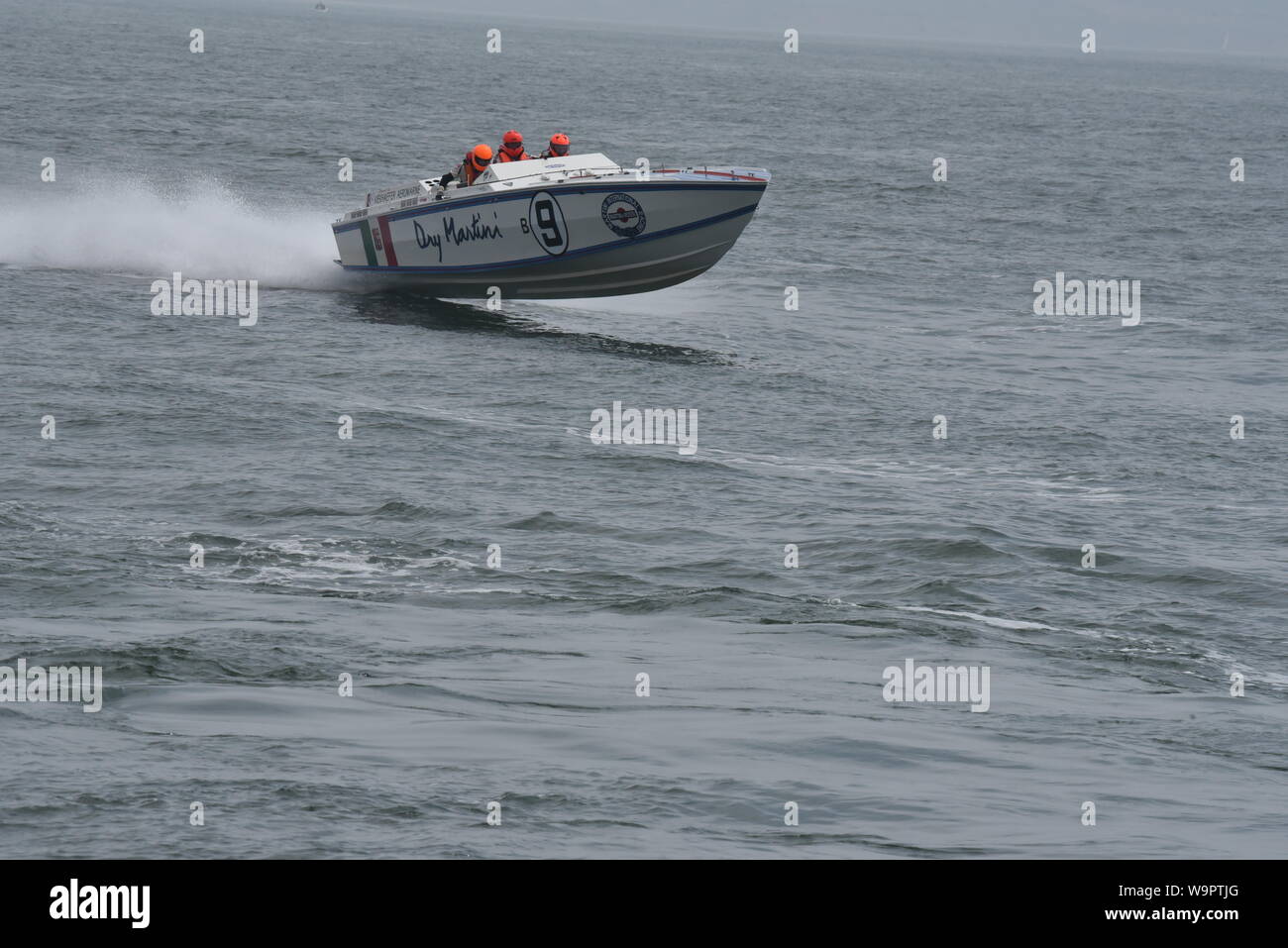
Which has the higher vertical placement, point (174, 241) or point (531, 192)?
point (531, 192)

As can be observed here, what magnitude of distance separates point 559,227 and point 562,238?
20cm

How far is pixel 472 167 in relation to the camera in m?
24.9

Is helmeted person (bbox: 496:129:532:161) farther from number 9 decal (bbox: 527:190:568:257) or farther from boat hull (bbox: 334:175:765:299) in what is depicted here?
number 9 decal (bbox: 527:190:568:257)

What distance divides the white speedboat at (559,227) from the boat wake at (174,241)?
213 cm

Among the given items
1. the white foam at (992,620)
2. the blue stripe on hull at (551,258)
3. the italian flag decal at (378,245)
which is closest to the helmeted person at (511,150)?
the blue stripe on hull at (551,258)

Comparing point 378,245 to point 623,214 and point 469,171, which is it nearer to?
point 469,171

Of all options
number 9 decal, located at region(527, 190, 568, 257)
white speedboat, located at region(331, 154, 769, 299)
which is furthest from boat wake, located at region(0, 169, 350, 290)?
number 9 decal, located at region(527, 190, 568, 257)

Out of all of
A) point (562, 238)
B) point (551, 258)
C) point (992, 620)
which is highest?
point (562, 238)

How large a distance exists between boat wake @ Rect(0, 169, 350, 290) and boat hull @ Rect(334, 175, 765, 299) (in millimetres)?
1994

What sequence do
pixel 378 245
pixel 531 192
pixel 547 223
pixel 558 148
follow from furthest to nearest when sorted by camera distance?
pixel 378 245 < pixel 558 148 < pixel 547 223 < pixel 531 192

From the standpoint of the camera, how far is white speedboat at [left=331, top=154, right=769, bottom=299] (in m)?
23.4

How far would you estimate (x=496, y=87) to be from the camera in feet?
284

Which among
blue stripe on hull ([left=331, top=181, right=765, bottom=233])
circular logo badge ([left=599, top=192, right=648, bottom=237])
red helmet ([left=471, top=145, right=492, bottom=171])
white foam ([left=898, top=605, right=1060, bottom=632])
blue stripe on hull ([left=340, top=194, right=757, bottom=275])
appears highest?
red helmet ([left=471, top=145, right=492, bottom=171])

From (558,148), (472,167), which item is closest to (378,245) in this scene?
(472,167)
